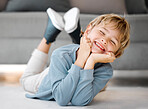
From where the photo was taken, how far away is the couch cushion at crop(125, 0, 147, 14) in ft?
7.63

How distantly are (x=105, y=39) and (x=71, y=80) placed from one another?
210mm

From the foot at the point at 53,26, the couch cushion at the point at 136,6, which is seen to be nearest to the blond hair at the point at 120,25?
the foot at the point at 53,26

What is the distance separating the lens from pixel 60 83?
35.0 inches

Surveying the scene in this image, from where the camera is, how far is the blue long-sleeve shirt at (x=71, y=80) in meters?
0.88

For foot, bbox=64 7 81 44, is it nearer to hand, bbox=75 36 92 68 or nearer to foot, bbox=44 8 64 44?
foot, bbox=44 8 64 44

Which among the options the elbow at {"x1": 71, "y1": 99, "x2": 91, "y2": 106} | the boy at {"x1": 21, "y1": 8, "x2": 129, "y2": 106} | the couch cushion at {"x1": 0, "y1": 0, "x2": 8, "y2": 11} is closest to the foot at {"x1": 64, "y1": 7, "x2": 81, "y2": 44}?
the boy at {"x1": 21, "y1": 8, "x2": 129, "y2": 106}

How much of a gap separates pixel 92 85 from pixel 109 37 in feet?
0.67

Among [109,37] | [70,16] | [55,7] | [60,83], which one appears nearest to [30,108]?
[60,83]

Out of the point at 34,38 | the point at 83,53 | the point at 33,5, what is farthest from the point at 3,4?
the point at 83,53

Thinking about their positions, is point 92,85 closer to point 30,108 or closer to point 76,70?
point 76,70

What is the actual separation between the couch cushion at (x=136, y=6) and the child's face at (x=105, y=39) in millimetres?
1528

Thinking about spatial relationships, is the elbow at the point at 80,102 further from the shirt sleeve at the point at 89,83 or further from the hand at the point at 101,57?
the hand at the point at 101,57

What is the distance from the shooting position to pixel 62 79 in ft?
2.96

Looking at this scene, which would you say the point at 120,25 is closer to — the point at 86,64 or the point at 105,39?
the point at 105,39
